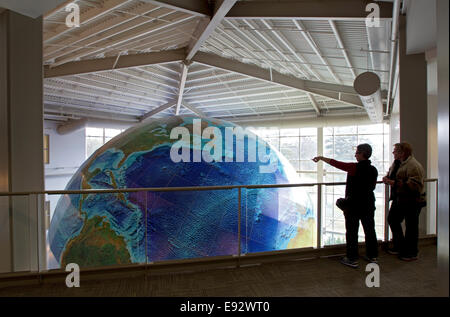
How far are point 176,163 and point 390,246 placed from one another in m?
3.78

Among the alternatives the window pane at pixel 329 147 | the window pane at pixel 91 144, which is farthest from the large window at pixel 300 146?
the window pane at pixel 91 144

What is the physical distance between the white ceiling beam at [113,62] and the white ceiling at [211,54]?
4 centimetres

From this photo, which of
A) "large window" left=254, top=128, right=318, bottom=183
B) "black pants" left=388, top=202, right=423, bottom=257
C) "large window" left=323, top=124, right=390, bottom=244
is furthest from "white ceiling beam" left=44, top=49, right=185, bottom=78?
"large window" left=323, top=124, right=390, bottom=244

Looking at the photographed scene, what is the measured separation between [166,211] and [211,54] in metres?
8.79

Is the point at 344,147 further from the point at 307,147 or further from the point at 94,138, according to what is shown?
the point at 94,138

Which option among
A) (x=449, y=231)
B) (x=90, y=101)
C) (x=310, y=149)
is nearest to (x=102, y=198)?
(x=449, y=231)

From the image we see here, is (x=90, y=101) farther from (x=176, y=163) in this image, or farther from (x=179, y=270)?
(x=179, y=270)

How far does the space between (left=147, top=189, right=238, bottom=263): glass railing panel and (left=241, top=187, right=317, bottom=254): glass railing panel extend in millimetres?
264

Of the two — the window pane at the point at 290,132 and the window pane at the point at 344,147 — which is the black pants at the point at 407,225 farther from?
the window pane at the point at 290,132

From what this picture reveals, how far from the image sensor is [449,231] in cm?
188

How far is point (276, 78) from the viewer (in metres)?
12.7

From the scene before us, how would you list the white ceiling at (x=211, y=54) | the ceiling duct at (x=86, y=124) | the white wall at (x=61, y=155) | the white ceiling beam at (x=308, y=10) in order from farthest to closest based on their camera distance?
the white wall at (x=61, y=155) → the ceiling duct at (x=86, y=124) → the white ceiling at (x=211, y=54) → the white ceiling beam at (x=308, y=10)

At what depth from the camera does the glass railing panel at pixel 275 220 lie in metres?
4.50

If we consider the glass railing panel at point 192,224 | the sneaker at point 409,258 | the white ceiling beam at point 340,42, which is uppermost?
the white ceiling beam at point 340,42
